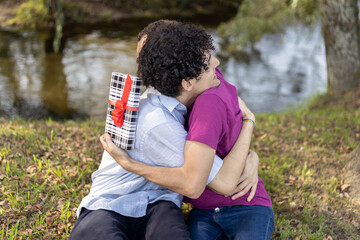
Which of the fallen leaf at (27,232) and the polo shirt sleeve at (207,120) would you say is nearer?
the polo shirt sleeve at (207,120)

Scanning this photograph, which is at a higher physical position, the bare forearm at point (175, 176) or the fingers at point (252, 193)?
the bare forearm at point (175, 176)

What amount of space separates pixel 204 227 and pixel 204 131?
67 cm

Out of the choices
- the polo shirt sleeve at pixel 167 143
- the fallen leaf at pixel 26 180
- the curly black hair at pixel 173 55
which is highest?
the curly black hair at pixel 173 55

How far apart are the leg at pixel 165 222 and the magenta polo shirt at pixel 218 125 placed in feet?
0.85

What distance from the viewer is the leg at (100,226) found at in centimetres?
184

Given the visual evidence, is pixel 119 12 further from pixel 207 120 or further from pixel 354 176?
pixel 207 120

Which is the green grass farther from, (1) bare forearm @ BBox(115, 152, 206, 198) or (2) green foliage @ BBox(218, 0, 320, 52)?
(2) green foliage @ BBox(218, 0, 320, 52)

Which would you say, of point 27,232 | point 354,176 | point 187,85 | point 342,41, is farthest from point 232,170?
point 342,41

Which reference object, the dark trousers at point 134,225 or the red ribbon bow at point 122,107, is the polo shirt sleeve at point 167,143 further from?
the dark trousers at point 134,225

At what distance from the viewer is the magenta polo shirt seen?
1.87 metres

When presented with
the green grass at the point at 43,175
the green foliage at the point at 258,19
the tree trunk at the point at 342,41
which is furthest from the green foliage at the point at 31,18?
the tree trunk at the point at 342,41

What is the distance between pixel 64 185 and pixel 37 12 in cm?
833

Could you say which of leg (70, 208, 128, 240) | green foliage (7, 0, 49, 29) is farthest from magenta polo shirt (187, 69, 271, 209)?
green foliage (7, 0, 49, 29)

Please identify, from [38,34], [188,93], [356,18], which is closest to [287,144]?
[188,93]
